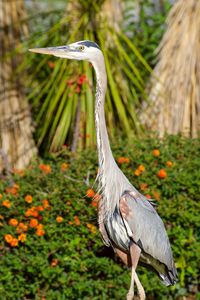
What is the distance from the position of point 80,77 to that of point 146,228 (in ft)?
8.85

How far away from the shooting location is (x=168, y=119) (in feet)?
27.3

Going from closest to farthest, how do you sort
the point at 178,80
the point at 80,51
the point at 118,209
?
the point at 80,51 → the point at 118,209 → the point at 178,80

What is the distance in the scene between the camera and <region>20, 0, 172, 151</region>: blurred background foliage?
7.88 meters

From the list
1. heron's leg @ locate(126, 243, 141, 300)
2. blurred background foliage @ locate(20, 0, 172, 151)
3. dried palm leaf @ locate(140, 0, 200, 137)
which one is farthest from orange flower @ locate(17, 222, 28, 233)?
dried palm leaf @ locate(140, 0, 200, 137)

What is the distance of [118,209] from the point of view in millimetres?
4867

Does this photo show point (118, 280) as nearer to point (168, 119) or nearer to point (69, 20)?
point (168, 119)

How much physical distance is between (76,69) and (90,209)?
2.22m

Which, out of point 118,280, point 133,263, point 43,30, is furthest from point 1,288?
point 43,30

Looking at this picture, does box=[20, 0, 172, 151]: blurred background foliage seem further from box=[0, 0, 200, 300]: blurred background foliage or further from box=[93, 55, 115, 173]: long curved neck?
box=[93, 55, 115, 173]: long curved neck

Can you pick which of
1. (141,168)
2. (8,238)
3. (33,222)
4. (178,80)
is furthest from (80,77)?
(8,238)

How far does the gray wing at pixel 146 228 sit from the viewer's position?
478 centimetres

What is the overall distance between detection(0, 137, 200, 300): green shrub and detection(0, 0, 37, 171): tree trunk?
1.93m

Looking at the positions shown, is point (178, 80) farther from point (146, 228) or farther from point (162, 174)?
point (146, 228)

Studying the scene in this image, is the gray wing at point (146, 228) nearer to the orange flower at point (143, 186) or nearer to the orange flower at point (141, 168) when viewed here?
the orange flower at point (143, 186)
